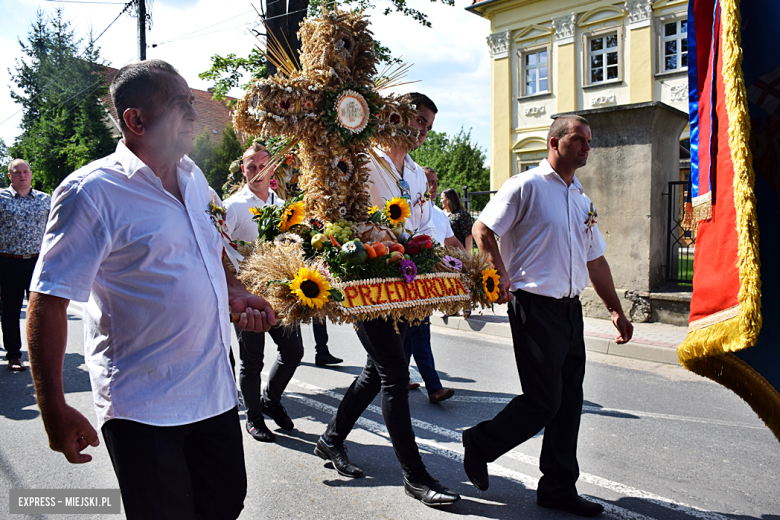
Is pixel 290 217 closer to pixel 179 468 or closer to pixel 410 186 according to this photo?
pixel 410 186

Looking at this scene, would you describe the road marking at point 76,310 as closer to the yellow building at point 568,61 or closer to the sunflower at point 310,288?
the sunflower at point 310,288

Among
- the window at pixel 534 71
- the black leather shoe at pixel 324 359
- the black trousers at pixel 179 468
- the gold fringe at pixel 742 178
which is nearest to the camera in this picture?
the gold fringe at pixel 742 178

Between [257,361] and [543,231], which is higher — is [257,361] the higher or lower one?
the lower one

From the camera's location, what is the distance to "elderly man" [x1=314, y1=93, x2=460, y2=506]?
3240 mm

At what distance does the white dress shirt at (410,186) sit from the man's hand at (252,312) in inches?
58.6

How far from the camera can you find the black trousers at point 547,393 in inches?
123

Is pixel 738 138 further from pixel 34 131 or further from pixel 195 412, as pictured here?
pixel 34 131

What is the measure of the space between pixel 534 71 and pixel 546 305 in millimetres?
22759

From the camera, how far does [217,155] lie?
68.8 ft

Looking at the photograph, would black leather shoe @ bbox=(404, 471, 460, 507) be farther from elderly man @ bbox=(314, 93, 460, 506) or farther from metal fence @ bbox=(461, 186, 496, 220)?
metal fence @ bbox=(461, 186, 496, 220)

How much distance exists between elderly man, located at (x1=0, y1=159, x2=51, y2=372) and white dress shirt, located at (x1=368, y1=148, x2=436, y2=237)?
4.60 metres

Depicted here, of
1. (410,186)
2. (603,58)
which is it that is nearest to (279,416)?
(410,186)

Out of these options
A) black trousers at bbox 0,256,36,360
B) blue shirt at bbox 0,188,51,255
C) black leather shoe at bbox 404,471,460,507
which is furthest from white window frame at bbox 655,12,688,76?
black leather shoe at bbox 404,471,460,507

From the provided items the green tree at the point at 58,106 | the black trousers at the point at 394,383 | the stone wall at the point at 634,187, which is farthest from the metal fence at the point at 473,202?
the green tree at the point at 58,106
